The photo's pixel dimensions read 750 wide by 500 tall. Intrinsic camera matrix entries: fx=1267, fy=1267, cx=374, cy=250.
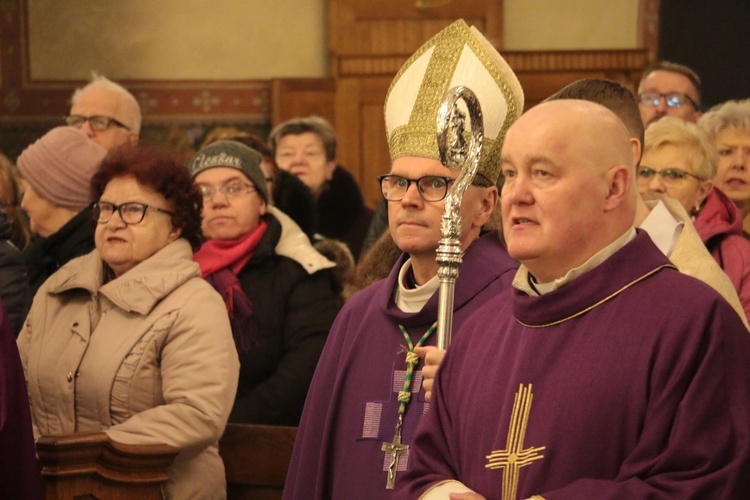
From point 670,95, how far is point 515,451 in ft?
12.9

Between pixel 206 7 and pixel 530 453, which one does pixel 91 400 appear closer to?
pixel 530 453

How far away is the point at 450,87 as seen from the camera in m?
3.48

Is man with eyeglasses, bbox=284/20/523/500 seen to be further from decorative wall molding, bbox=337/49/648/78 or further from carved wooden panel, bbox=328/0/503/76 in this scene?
carved wooden panel, bbox=328/0/503/76

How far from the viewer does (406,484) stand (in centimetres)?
276

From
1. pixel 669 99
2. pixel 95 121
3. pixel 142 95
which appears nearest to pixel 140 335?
pixel 95 121

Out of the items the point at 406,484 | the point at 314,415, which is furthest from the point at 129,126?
the point at 406,484

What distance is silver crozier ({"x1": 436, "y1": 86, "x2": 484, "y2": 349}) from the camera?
3.02 metres

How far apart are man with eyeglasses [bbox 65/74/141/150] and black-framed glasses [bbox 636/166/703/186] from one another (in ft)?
7.81

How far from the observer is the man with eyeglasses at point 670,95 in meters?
6.12

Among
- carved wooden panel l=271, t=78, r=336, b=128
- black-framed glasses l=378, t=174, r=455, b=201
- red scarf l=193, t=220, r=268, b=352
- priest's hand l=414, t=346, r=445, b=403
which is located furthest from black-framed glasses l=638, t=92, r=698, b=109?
carved wooden panel l=271, t=78, r=336, b=128

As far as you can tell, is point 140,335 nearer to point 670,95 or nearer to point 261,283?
point 261,283

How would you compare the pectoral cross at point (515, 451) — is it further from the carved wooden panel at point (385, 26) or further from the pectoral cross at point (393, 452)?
the carved wooden panel at point (385, 26)

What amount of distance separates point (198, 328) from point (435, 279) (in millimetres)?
929

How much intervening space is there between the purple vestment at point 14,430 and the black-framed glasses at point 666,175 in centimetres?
221
